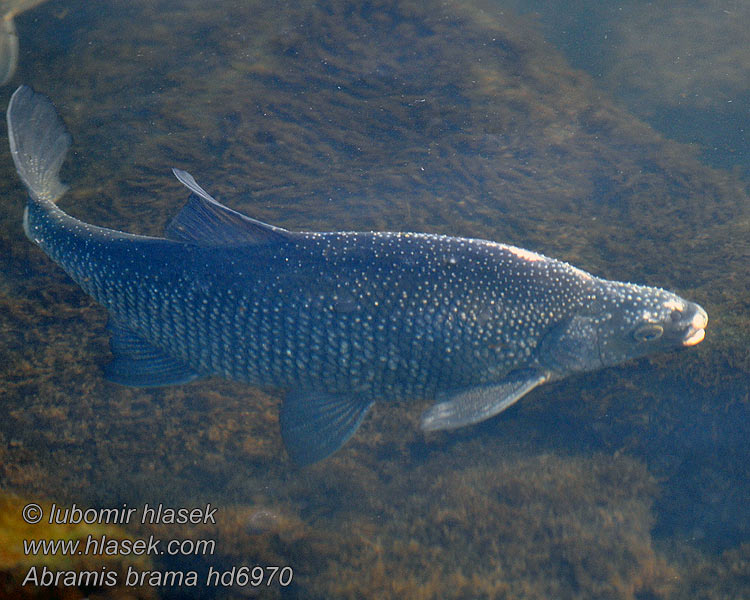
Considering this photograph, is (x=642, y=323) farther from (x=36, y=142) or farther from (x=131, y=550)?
(x=36, y=142)

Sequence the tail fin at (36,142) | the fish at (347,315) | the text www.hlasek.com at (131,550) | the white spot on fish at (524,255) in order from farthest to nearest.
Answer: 1. the tail fin at (36,142)
2. the white spot on fish at (524,255)
3. the fish at (347,315)
4. the text www.hlasek.com at (131,550)

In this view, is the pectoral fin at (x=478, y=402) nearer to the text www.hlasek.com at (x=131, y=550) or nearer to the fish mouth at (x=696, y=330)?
the fish mouth at (x=696, y=330)

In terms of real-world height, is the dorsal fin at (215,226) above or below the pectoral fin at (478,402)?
above

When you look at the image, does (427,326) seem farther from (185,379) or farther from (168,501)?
(168,501)

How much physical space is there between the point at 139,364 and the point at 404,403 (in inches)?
81.0

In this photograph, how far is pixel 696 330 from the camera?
3775 mm

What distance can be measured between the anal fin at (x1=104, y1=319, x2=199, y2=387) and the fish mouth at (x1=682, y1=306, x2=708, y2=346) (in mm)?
3582

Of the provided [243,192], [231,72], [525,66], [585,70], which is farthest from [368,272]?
[585,70]

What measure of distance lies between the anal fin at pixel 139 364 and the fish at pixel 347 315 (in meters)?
0.01

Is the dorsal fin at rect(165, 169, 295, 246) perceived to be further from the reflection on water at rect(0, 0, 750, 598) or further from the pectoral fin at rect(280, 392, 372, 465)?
the reflection on water at rect(0, 0, 750, 598)

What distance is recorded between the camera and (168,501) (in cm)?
352

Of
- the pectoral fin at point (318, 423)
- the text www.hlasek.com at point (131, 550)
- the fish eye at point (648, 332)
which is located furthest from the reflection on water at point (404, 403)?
the fish eye at point (648, 332)

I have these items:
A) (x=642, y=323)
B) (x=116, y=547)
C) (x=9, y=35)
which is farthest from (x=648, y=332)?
(x=9, y=35)

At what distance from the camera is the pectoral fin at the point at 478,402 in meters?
3.39
